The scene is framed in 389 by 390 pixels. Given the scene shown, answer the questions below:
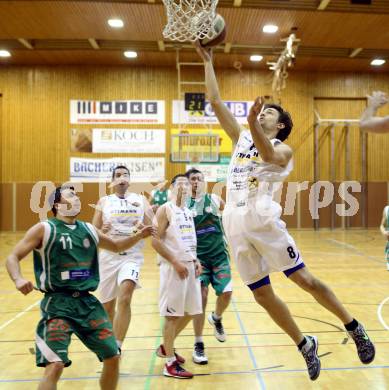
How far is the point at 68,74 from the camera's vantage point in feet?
63.0

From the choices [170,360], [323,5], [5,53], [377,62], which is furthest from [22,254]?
[377,62]

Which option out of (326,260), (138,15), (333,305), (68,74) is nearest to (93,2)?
(138,15)

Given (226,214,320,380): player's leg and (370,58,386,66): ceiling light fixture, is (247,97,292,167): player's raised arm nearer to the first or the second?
(226,214,320,380): player's leg

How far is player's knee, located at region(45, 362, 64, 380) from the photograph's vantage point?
2945mm

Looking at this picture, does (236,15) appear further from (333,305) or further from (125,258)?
(333,305)

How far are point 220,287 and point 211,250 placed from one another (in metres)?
0.44

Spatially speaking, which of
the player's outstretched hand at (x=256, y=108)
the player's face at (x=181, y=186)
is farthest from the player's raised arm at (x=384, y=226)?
the player's outstretched hand at (x=256, y=108)

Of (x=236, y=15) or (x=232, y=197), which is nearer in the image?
(x=232, y=197)

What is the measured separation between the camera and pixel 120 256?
5.25m

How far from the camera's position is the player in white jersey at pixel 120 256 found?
4.87 metres

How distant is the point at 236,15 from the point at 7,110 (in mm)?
10466

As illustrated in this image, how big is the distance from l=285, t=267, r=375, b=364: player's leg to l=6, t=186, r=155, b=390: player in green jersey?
1.56 metres

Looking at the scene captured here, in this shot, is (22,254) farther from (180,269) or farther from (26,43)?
(26,43)

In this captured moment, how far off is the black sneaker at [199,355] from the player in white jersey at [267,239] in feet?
4.20
